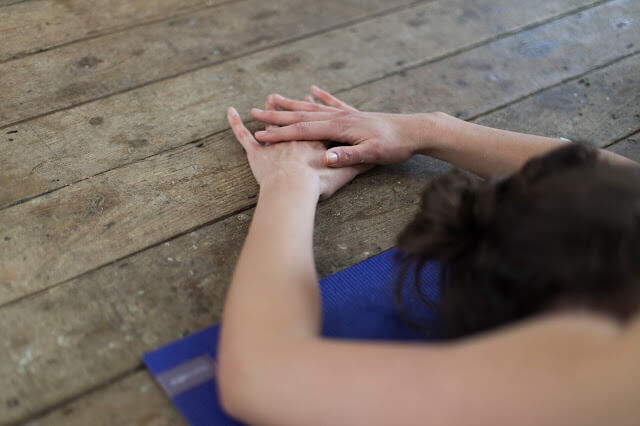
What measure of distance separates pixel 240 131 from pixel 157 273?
1.34ft

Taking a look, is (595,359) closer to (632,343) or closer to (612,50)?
(632,343)

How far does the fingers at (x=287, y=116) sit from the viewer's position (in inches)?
52.2

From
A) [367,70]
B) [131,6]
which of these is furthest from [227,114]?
[131,6]

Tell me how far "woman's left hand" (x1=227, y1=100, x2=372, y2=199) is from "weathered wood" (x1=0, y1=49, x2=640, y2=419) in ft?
0.12

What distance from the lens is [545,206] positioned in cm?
72

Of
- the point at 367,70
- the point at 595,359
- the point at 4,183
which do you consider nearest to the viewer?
the point at 595,359

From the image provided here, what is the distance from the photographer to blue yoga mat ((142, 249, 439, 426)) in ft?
3.00

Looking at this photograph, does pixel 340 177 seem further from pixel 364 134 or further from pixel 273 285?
pixel 273 285

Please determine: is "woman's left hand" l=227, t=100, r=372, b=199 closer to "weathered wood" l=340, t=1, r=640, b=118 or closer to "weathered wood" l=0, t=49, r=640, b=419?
"weathered wood" l=0, t=49, r=640, b=419

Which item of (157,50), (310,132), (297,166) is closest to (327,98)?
(310,132)

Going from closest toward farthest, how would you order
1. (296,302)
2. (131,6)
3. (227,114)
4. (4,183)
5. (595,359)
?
(595,359) → (296,302) → (4,183) → (227,114) → (131,6)

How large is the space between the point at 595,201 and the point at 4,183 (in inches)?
42.9

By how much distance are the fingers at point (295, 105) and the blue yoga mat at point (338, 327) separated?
0.39m

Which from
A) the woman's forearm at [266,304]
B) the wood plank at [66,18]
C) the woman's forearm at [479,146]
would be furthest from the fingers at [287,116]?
the wood plank at [66,18]
